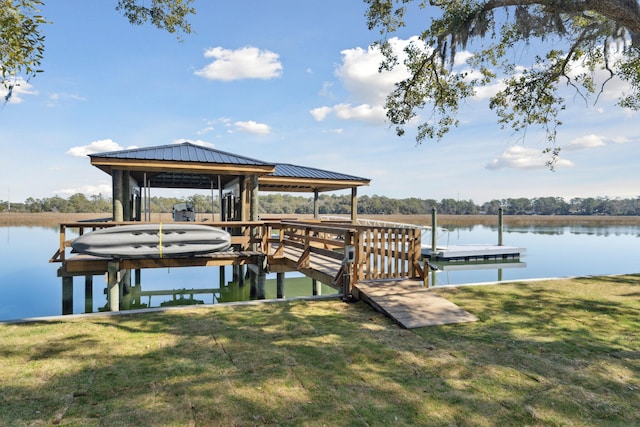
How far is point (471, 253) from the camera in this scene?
70.4ft

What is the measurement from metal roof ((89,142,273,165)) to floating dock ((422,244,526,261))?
1334 cm

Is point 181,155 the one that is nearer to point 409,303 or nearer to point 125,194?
point 125,194

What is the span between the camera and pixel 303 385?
351 centimetres

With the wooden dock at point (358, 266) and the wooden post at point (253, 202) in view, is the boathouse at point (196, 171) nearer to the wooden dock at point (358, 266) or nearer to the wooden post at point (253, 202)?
the wooden post at point (253, 202)

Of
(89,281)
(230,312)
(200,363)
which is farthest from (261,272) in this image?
(200,363)

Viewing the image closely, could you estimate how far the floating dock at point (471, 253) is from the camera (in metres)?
21.2

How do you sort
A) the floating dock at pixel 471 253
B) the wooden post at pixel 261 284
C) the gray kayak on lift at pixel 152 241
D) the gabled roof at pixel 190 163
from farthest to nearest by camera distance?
the floating dock at pixel 471 253 < the gabled roof at pixel 190 163 < the wooden post at pixel 261 284 < the gray kayak on lift at pixel 152 241

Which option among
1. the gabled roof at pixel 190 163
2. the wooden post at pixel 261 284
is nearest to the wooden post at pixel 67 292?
the gabled roof at pixel 190 163

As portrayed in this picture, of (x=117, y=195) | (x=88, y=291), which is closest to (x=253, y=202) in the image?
(x=117, y=195)

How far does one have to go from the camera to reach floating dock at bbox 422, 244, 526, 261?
21188mm

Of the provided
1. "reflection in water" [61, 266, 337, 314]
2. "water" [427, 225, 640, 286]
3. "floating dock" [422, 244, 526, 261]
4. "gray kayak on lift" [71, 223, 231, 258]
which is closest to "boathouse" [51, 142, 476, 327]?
"gray kayak on lift" [71, 223, 231, 258]

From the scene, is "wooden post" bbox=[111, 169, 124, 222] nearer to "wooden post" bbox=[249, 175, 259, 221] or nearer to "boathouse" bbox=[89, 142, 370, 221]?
"boathouse" bbox=[89, 142, 370, 221]

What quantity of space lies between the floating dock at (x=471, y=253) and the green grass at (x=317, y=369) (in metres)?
15.1

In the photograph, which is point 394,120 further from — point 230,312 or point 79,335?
point 79,335
